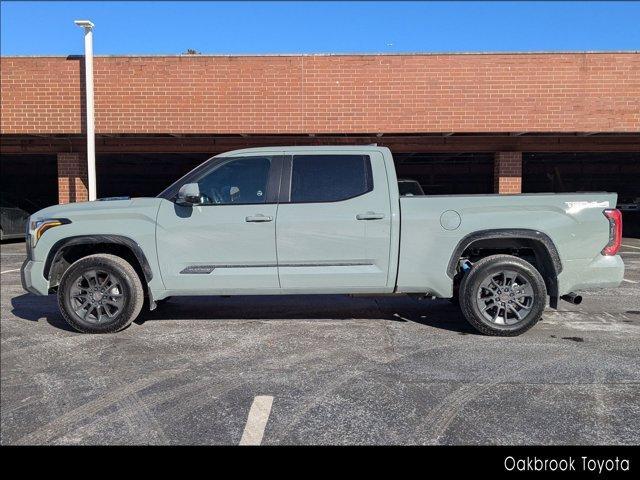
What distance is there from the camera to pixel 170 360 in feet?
15.1

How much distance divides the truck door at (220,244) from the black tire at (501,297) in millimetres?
2025

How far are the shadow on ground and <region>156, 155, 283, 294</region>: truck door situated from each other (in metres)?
0.93

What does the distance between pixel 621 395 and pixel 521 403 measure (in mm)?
792

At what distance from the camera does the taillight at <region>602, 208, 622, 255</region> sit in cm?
512

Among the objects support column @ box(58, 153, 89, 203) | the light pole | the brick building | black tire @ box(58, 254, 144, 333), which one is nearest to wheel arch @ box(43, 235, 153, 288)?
black tire @ box(58, 254, 144, 333)

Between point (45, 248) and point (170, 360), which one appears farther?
point (45, 248)

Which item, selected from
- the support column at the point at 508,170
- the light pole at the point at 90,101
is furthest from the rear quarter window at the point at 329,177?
the support column at the point at 508,170

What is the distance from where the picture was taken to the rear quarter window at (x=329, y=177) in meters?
5.37

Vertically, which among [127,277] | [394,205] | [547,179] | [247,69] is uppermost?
[247,69]

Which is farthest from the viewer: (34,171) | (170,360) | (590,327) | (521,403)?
(34,171)
